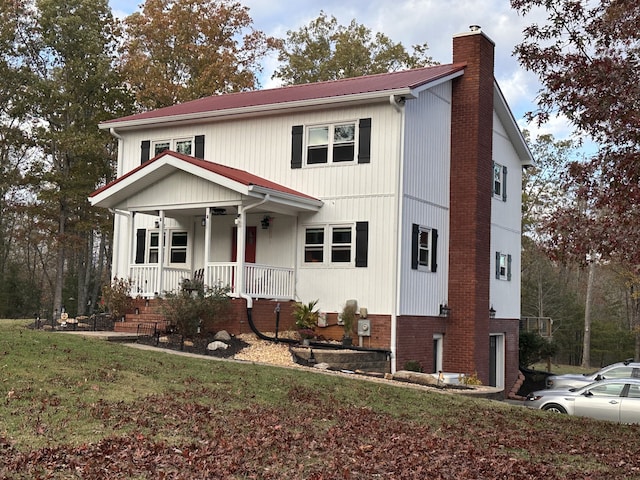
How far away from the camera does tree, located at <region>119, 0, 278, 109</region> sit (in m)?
35.9

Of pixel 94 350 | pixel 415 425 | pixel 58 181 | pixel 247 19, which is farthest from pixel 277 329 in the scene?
pixel 247 19

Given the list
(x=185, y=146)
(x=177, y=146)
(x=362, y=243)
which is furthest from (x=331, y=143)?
(x=177, y=146)

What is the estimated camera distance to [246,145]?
21828 mm

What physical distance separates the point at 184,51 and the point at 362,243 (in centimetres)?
2115

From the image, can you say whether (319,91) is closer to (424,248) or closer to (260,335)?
(424,248)

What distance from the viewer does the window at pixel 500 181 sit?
24547mm

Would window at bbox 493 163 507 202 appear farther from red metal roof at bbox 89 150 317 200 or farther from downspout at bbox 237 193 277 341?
downspout at bbox 237 193 277 341

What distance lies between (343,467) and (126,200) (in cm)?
1460

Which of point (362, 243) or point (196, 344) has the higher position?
point (362, 243)

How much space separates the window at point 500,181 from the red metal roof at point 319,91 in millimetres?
3977

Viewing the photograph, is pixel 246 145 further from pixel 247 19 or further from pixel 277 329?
pixel 247 19

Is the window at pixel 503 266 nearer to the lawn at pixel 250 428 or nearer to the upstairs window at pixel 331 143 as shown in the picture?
the upstairs window at pixel 331 143

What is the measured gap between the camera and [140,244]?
75.6 feet

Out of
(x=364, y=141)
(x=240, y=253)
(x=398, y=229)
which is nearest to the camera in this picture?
(x=240, y=253)
